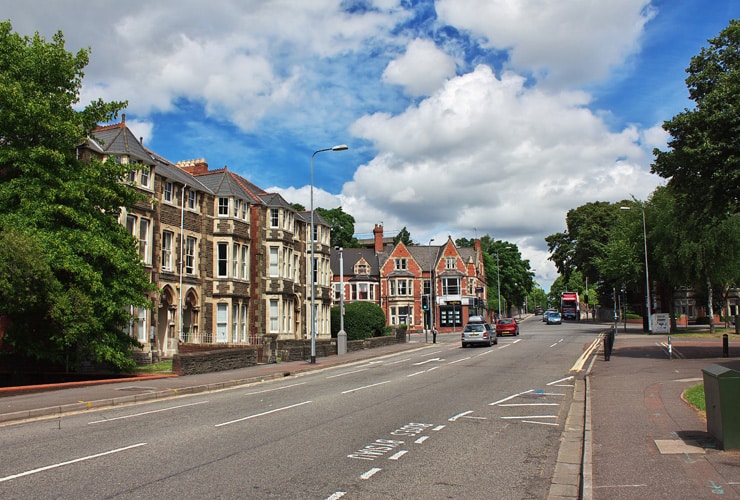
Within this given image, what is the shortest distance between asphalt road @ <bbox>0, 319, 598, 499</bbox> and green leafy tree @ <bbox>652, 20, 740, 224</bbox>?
1216 centimetres

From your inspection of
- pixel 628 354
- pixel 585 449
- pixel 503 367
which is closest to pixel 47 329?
pixel 503 367

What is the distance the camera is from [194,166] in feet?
136

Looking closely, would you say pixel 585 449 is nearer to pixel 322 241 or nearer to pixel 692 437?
pixel 692 437

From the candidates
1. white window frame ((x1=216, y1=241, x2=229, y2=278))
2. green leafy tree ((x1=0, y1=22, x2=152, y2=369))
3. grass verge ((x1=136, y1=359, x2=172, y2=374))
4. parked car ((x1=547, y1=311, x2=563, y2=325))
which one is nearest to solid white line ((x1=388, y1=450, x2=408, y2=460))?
green leafy tree ((x1=0, y1=22, x2=152, y2=369))

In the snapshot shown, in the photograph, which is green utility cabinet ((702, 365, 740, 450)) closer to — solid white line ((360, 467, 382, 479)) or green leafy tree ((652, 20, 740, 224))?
solid white line ((360, 467, 382, 479))

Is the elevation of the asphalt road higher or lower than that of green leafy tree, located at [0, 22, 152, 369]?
lower

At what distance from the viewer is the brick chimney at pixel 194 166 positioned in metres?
41.0

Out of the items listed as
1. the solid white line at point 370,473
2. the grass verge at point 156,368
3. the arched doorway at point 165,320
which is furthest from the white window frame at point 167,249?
the solid white line at point 370,473

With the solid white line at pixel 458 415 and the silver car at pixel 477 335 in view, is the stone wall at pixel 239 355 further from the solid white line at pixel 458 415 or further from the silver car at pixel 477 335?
the solid white line at pixel 458 415

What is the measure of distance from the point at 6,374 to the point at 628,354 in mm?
27896

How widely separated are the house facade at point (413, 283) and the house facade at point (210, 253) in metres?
32.1

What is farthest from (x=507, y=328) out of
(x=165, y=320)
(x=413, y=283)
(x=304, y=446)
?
(x=304, y=446)

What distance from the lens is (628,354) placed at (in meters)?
28.7

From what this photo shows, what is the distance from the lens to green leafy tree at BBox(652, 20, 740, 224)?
73.6 ft
